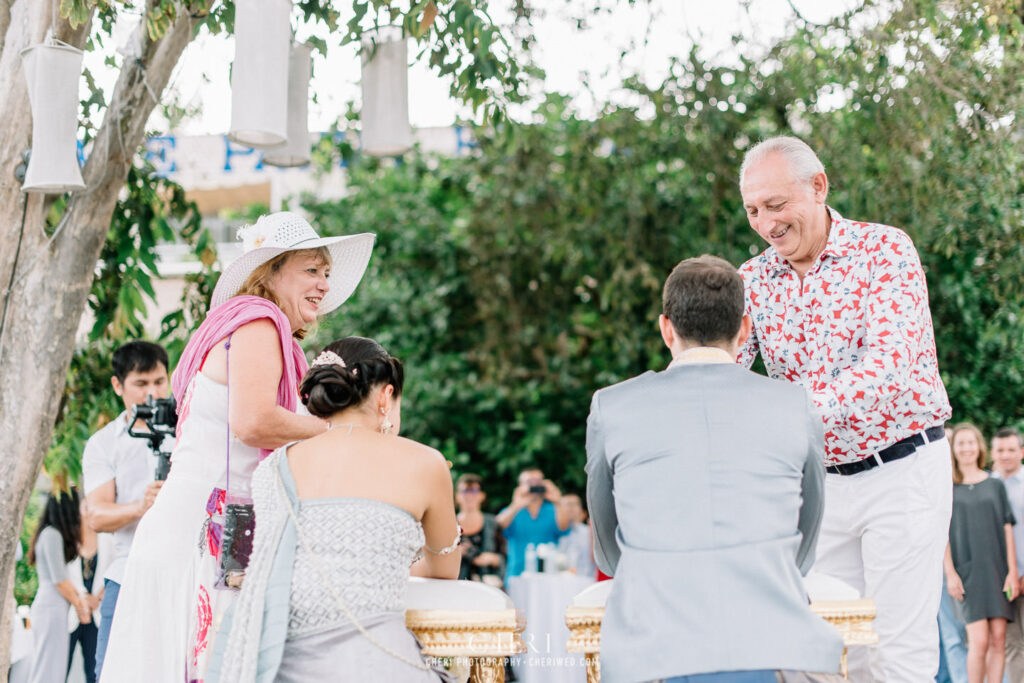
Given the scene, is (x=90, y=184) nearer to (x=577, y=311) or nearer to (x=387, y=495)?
A: (x=387, y=495)

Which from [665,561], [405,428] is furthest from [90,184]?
[405,428]

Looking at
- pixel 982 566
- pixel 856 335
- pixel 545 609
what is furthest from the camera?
pixel 982 566

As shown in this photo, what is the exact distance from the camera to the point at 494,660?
96.3 inches

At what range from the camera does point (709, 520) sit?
2041 mm

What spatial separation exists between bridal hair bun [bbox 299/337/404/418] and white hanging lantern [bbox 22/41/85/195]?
5.37ft

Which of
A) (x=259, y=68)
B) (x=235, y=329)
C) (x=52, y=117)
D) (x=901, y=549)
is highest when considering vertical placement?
(x=259, y=68)

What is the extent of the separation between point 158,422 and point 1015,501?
6.07 meters

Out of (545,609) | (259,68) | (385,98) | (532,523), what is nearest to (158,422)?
(259,68)

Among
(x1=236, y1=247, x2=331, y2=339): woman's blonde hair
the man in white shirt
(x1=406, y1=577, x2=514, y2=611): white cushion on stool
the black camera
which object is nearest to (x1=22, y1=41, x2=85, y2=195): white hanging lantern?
the black camera

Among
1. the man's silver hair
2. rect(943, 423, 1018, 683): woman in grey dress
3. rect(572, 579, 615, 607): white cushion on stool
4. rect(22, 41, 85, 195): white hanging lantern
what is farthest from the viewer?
rect(943, 423, 1018, 683): woman in grey dress

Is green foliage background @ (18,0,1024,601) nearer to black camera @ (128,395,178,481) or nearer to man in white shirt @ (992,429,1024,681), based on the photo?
man in white shirt @ (992,429,1024,681)

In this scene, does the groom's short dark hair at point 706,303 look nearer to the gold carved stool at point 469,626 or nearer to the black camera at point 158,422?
the gold carved stool at point 469,626

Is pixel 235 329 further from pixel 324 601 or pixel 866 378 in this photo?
pixel 866 378

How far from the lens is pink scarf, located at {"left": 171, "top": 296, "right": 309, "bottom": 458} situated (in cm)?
295
